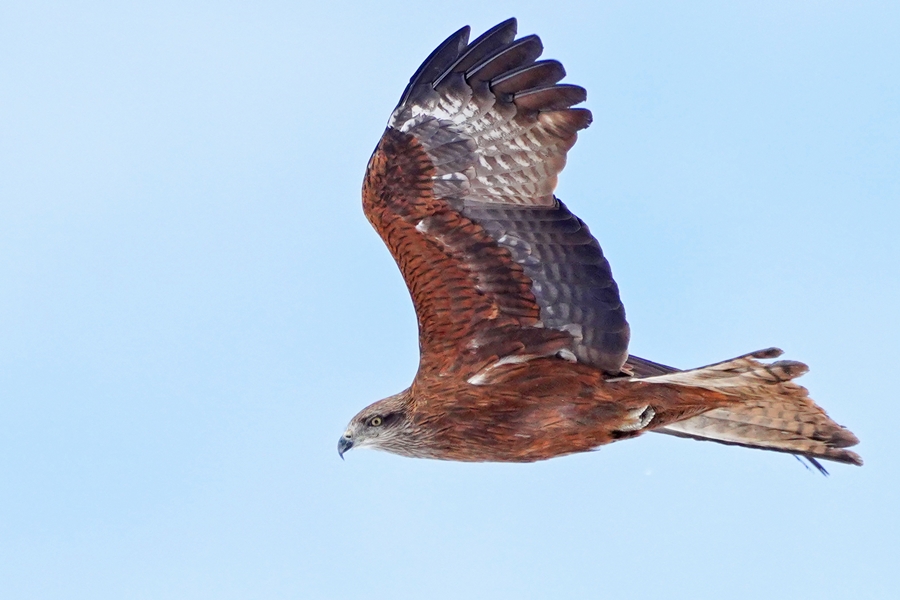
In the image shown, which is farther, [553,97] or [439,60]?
[439,60]

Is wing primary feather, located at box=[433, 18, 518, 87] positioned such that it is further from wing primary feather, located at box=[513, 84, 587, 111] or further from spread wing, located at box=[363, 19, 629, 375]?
wing primary feather, located at box=[513, 84, 587, 111]

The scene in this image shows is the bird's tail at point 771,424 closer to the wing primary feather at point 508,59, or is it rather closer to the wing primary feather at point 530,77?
the wing primary feather at point 530,77

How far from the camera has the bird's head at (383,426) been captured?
840cm

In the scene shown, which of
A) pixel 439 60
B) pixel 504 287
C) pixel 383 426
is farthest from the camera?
pixel 439 60

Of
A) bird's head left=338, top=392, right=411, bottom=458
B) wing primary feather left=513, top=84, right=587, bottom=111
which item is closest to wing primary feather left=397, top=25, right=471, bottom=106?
wing primary feather left=513, top=84, right=587, bottom=111

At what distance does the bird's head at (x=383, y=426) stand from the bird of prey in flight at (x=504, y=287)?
11 millimetres

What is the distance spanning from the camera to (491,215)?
841cm

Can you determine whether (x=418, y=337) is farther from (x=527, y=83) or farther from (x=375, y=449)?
(x=527, y=83)

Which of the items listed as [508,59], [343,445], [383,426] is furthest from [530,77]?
[343,445]

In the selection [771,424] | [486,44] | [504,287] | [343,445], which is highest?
[486,44]

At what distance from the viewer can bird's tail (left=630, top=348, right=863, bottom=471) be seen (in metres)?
8.40

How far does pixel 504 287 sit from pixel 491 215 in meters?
0.48

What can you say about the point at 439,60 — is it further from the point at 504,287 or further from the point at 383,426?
the point at 383,426

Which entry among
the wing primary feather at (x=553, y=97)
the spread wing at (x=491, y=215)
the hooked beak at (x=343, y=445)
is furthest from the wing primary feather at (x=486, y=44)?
the hooked beak at (x=343, y=445)
